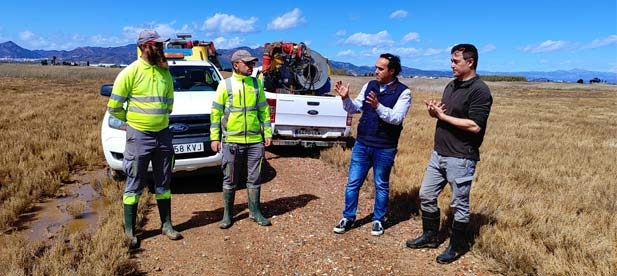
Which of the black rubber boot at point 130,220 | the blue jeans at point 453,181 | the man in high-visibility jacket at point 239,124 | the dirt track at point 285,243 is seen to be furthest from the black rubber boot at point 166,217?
the blue jeans at point 453,181

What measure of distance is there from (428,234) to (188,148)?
10.7 feet

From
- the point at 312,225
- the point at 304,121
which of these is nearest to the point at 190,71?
the point at 304,121

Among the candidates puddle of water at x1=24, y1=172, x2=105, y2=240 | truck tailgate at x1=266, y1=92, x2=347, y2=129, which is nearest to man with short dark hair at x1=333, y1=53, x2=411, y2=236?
puddle of water at x1=24, y1=172, x2=105, y2=240

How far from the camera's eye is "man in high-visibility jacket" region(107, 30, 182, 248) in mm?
4203

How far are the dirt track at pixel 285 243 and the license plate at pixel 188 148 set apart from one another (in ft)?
2.34

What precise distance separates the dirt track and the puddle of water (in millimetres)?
725

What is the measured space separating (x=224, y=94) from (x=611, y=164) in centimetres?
809

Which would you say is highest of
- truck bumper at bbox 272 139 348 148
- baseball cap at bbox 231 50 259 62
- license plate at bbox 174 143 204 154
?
baseball cap at bbox 231 50 259 62

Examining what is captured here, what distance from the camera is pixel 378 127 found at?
4.61 meters

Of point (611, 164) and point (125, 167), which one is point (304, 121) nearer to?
point (125, 167)

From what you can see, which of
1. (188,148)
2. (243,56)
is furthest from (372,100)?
(188,148)

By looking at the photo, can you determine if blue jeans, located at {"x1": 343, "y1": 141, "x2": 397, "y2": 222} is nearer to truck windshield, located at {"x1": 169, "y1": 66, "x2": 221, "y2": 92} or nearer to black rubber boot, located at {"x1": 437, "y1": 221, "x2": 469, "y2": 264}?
black rubber boot, located at {"x1": 437, "y1": 221, "x2": 469, "y2": 264}

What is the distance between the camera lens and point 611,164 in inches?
347

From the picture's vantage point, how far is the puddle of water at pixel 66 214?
16.2 feet
